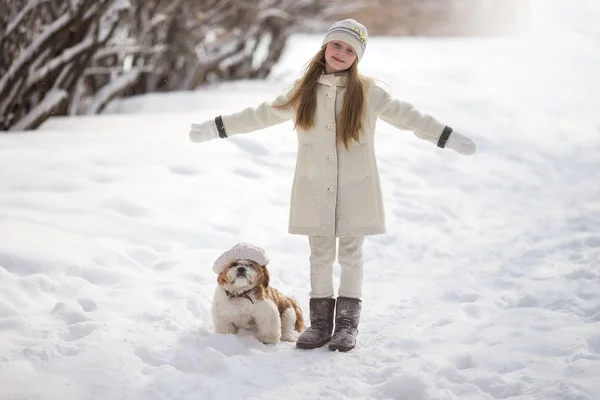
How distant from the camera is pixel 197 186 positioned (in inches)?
255

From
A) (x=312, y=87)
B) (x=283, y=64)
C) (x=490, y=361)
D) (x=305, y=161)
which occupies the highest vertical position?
(x=312, y=87)

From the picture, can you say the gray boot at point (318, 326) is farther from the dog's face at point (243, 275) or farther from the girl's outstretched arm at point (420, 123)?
the girl's outstretched arm at point (420, 123)

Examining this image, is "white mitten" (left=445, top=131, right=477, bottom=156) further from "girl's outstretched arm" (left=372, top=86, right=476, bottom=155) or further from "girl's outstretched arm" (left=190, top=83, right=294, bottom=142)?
"girl's outstretched arm" (left=190, top=83, right=294, bottom=142)

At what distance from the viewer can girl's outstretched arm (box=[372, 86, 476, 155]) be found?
12.5 ft

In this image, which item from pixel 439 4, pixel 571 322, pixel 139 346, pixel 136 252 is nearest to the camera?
pixel 139 346

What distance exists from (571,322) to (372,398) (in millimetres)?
1582

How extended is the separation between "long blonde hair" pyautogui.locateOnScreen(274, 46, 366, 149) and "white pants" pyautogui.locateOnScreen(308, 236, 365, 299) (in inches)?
21.0

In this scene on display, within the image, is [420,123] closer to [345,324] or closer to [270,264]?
[345,324]

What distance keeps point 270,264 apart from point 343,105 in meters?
1.85

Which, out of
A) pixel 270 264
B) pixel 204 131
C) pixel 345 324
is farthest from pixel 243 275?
pixel 270 264

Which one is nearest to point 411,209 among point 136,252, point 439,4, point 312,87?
point 136,252

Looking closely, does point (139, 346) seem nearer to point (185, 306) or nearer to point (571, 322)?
point (185, 306)

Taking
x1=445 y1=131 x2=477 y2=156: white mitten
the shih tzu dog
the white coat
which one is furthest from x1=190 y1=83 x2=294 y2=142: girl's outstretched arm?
x1=445 y1=131 x2=477 y2=156: white mitten

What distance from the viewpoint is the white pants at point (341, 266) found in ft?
13.1
